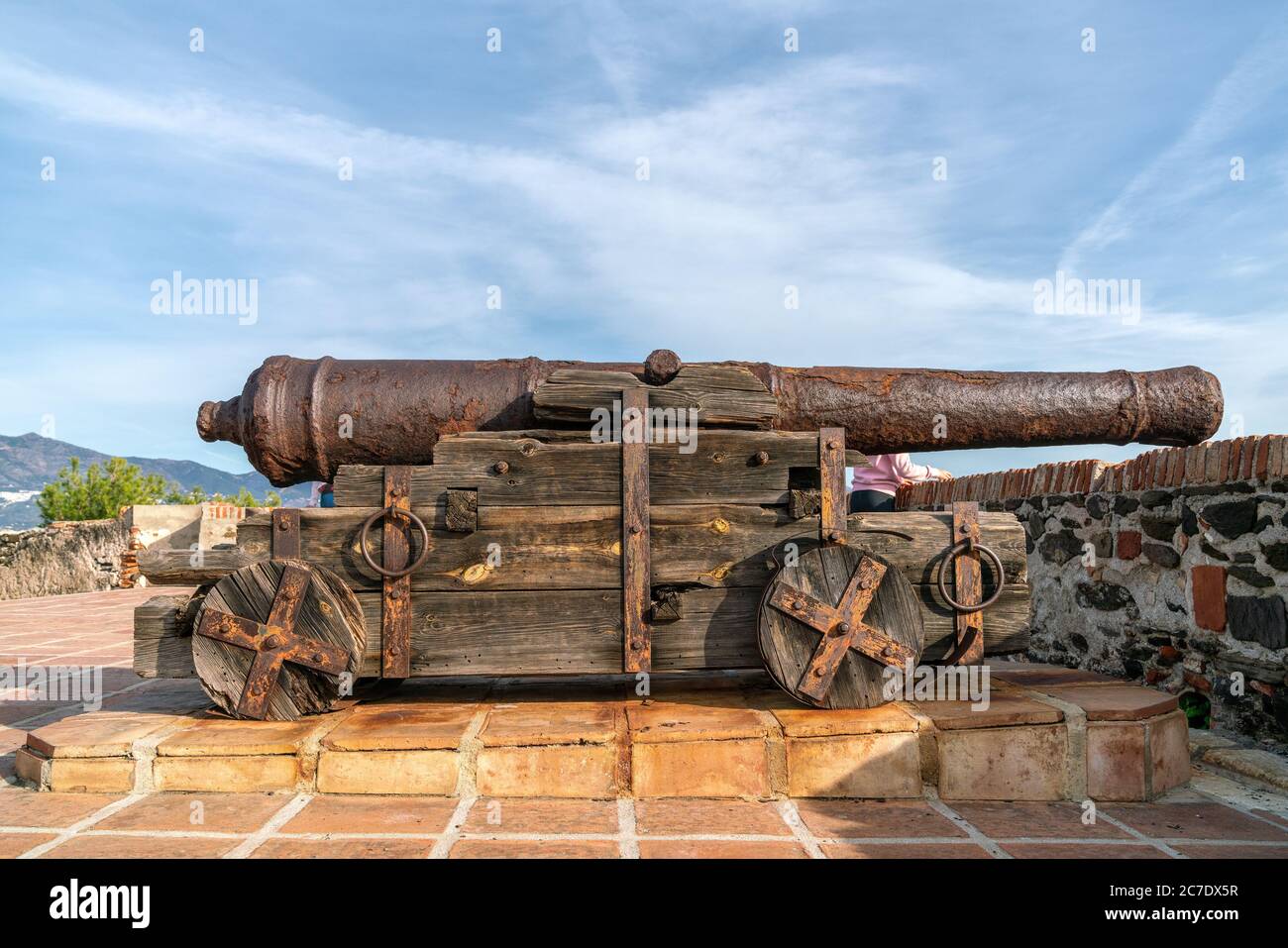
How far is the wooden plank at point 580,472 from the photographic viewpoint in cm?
363

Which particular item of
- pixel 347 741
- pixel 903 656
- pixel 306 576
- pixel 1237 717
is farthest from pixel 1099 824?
pixel 306 576

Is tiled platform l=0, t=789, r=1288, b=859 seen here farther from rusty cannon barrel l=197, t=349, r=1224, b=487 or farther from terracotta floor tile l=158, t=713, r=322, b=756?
rusty cannon barrel l=197, t=349, r=1224, b=487

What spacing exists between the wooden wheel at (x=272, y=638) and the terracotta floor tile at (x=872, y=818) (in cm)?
→ 185

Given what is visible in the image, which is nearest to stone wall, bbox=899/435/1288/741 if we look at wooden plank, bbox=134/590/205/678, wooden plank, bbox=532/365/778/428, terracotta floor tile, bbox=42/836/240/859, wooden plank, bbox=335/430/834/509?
wooden plank, bbox=335/430/834/509

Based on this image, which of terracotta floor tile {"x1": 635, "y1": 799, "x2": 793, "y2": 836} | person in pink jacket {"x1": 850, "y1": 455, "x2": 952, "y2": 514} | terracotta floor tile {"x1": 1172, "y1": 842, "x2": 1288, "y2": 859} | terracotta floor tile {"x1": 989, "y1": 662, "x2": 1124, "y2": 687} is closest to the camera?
terracotta floor tile {"x1": 1172, "y1": 842, "x2": 1288, "y2": 859}

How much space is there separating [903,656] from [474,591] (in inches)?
69.1

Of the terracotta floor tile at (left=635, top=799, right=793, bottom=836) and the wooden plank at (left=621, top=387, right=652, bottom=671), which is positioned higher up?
the wooden plank at (left=621, top=387, right=652, bottom=671)

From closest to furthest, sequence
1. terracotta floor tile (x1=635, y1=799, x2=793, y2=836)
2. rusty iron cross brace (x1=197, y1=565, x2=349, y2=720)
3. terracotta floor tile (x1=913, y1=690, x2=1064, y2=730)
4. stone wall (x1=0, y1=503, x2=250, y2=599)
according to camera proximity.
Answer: terracotta floor tile (x1=635, y1=799, x2=793, y2=836) < terracotta floor tile (x1=913, y1=690, x2=1064, y2=730) < rusty iron cross brace (x1=197, y1=565, x2=349, y2=720) < stone wall (x1=0, y1=503, x2=250, y2=599)

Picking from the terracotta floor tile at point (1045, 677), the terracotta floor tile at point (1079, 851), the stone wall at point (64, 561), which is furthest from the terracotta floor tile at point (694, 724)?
the stone wall at point (64, 561)

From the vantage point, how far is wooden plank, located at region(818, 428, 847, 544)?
3.64 meters

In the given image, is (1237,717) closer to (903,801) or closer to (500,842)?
(903,801)

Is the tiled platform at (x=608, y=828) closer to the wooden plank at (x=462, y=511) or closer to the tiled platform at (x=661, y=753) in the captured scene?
the tiled platform at (x=661, y=753)

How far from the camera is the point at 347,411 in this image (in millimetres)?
3898

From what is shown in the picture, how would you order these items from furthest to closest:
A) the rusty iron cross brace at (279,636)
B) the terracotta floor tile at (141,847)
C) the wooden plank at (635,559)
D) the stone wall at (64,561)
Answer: the stone wall at (64,561) → the wooden plank at (635,559) → the rusty iron cross brace at (279,636) → the terracotta floor tile at (141,847)
